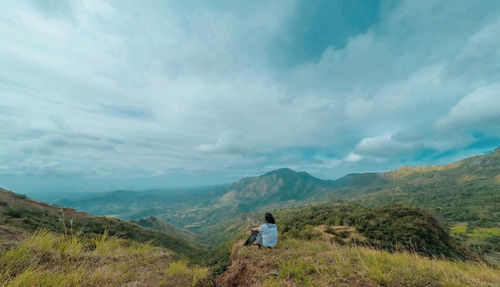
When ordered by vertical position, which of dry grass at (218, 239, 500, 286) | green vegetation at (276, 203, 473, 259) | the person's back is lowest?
green vegetation at (276, 203, 473, 259)

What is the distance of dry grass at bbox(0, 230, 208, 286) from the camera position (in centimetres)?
356

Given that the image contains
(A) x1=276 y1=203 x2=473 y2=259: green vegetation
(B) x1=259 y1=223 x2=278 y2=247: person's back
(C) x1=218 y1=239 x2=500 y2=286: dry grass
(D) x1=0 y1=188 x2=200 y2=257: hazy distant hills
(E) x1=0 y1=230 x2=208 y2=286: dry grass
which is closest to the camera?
(E) x1=0 y1=230 x2=208 y2=286: dry grass

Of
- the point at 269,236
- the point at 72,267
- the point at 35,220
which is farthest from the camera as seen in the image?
the point at 35,220

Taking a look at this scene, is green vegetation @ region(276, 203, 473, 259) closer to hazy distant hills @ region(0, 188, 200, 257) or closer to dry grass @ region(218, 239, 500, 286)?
dry grass @ region(218, 239, 500, 286)

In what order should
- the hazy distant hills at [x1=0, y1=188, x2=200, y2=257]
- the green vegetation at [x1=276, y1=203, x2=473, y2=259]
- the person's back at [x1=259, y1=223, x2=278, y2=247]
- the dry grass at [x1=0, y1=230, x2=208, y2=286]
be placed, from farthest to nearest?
the green vegetation at [x1=276, y1=203, x2=473, y2=259] < the person's back at [x1=259, y1=223, x2=278, y2=247] < the hazy distant hills at [x1=0, y1=188, x2=200, y2=257] < the dry grass at [x1=0, y1=230, x2=208, y2=286]

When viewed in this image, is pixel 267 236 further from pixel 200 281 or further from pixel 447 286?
pixel 447 286

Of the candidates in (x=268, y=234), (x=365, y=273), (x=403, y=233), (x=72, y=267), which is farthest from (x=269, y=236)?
(x=403, y=233)

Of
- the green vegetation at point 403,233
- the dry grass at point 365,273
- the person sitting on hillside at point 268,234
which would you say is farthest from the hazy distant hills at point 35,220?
the green vegetation at point 403,233

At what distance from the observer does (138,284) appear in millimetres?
5133

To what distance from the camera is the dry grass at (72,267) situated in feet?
11.7

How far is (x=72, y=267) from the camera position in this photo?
15.1ft

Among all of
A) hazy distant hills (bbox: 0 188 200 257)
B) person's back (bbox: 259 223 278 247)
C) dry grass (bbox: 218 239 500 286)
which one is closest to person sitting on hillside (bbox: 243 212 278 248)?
person's back (bbox: 259 223 278 247)

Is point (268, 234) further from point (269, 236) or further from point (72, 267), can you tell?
point (72, 267)

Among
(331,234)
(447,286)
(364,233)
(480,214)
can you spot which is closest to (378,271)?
(447,286)
